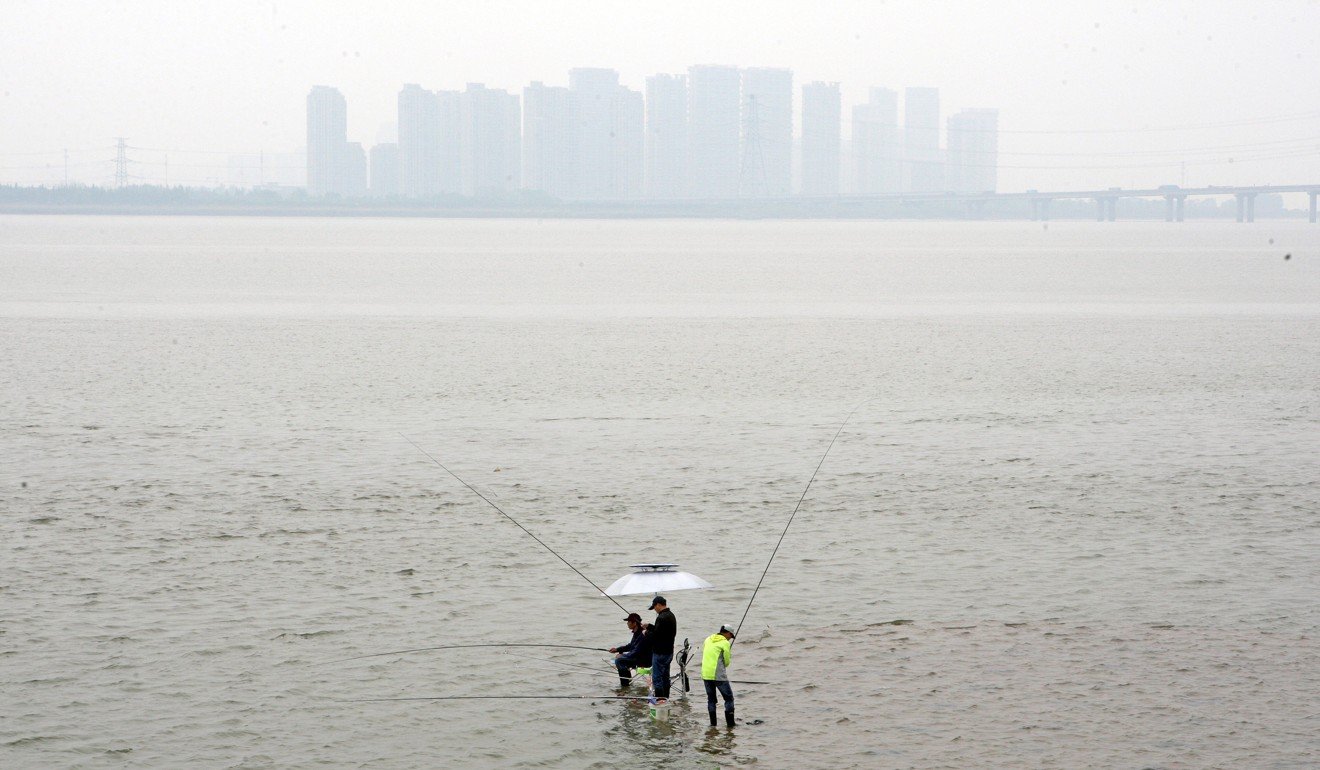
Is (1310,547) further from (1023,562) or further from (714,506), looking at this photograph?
(714,506)

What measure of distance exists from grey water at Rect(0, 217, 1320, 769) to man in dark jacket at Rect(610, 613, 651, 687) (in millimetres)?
436

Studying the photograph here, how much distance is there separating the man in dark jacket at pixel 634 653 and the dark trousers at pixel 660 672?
0.91 ft

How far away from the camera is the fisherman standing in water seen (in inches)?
587

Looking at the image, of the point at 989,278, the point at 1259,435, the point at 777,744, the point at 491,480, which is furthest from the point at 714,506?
the point at 989,278

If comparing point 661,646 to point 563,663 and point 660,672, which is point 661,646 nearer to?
point 660,672

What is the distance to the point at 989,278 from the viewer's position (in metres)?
109

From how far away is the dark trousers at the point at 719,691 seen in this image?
14.6 m

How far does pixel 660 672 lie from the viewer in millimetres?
15375

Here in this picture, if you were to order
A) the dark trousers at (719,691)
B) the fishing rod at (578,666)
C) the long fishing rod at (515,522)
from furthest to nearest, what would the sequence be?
the long fishing rod at (515,522), the fishing rod at (578,666), the dark trousers at (719,691)

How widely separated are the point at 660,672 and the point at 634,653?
664 millimetres

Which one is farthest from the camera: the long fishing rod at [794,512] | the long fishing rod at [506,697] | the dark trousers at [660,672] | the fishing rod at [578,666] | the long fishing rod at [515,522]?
the long fishing rod at [515,522]

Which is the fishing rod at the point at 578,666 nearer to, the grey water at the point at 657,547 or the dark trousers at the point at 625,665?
the grey water at the point at 657,547

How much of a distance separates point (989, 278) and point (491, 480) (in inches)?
3417

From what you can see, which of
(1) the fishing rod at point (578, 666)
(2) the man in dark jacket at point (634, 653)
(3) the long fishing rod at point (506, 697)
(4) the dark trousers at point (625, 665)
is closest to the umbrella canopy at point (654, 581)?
(2) the man in dark jacket at point (634, 653)
